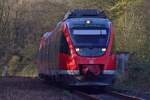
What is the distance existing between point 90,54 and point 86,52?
193 millimetres

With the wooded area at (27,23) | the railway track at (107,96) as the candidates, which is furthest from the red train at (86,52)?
the wooded area at (27,23)

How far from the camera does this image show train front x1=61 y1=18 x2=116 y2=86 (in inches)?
901

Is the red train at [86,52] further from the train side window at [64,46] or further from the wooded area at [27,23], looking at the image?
the wooded area at [27,23]

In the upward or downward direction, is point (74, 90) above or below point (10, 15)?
below

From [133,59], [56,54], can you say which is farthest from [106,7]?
[56,54]

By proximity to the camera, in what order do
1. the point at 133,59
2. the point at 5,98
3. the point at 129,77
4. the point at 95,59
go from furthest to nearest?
the point at 133,59, the point at 129,77, the point at 95,59, the point at 5,98

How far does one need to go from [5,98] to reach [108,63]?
6014mm

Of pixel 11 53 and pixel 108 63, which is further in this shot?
pixel 11 53

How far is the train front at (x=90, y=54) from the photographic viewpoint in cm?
2288

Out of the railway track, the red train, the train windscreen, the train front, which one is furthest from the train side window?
the railway track

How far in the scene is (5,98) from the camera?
18.5 meters

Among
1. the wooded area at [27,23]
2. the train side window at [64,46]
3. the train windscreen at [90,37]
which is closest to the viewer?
the train windscreen at [90,37]

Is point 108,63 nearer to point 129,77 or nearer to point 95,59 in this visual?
point 95,59

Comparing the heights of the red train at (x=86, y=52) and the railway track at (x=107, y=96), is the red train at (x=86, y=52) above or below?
above
